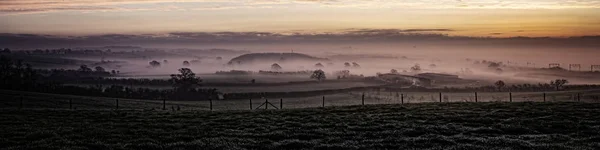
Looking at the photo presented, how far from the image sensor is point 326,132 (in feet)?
99.3

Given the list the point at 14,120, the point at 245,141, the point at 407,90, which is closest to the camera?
the point at 245,141

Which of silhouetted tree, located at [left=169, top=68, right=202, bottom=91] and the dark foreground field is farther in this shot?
silhouetted tree, located at [left=169, top=68, right=202, bottom=91]

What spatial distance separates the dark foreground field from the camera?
2539 cm

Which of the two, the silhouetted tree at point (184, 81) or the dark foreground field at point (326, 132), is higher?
the silhouetted tree at point (184, 81)

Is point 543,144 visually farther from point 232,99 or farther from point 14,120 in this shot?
point 232,99

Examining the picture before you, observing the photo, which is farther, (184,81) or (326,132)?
(184,81)

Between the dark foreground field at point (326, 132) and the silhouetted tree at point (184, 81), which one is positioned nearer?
the dark foreground field at point (326, 132)

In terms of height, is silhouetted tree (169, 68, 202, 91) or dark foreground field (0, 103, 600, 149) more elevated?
silhouetted tree (169, 68, 202, 91)

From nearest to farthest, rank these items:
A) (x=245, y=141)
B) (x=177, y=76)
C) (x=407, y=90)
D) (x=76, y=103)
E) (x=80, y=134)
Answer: (x=245, y=141) < (x=80, y=134) < (x=76, y=103) < (x=177, y=76) < (x=407, y=90)

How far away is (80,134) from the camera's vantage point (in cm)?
2895

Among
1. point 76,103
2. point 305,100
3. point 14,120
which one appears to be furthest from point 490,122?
point 305,100

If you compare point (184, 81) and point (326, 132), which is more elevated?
point (184, 81)

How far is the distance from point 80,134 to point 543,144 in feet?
77.6

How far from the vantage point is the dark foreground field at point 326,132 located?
83.3 feet
